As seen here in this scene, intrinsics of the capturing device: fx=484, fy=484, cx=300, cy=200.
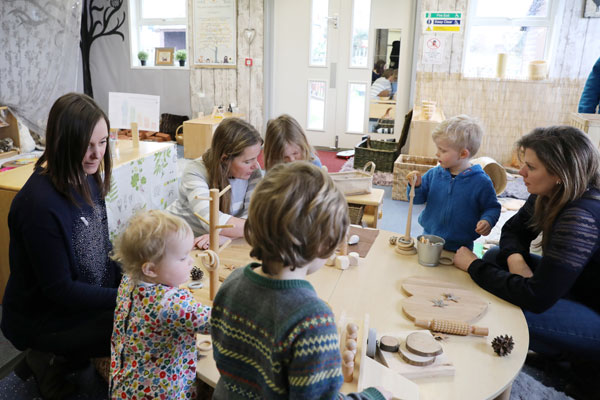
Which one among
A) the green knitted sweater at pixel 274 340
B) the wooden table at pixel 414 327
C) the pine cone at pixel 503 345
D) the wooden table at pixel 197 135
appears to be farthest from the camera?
the wooden table at pixel 197 135

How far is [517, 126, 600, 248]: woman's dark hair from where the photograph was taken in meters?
1.53

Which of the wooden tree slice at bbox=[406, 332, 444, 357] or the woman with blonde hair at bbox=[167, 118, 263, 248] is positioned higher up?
the woman with blonde hair at bbox=[167, 118, 263, 248]

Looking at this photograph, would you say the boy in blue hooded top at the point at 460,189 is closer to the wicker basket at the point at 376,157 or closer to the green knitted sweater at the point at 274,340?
the green knitted sweater at the point at 274,340

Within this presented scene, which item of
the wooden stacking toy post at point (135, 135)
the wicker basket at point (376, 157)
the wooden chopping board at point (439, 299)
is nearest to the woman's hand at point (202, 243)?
the wooden chopping board at point (439, 299)

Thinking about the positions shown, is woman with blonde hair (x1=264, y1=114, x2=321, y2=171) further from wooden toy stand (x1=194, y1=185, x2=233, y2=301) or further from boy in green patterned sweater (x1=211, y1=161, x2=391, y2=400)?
boy in green patterned sweater (x1=211, y1=161, x2=391, y2=400)

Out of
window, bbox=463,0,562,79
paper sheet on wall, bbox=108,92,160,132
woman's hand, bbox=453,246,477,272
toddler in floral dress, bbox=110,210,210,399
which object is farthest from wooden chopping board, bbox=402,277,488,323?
window, bbox=463,0,562,79

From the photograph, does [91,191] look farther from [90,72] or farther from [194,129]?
[90,72]

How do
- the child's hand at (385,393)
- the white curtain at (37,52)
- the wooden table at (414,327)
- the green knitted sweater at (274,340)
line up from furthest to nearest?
the white curtain at (37,52)
the wooden table at (414,327)
the child's hand at (385,393)
the green knitted sweater at (274,340)

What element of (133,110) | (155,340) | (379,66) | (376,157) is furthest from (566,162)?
(379,66)

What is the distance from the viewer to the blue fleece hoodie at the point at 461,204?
6.77 feet

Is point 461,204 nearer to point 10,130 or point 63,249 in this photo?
point 63,249

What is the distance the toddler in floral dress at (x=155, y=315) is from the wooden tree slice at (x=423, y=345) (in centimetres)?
51

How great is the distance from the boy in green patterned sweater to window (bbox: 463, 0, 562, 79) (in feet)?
16.4

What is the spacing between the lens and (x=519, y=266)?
1.66m
